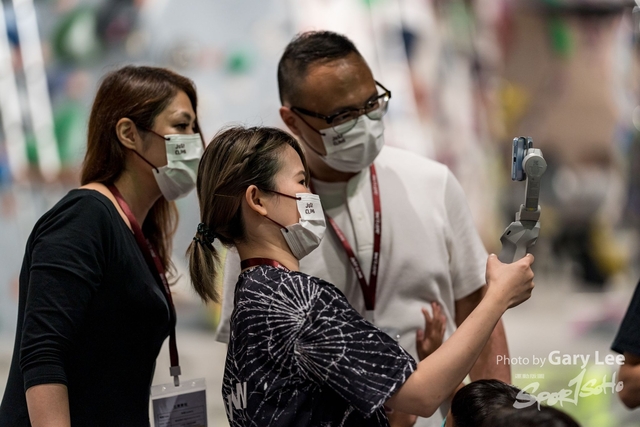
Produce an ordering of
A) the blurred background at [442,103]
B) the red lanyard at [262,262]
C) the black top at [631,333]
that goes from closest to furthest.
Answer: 1. the red lanyard at [262,262]
2. the black top at [631,333]
3. the blurred background at [442,103]

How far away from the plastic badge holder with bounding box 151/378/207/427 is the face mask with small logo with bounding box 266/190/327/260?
2.20 feet

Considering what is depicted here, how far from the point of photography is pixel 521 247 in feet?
5.30

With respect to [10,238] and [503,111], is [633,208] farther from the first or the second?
[10,238]

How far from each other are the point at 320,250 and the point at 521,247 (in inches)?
27.7

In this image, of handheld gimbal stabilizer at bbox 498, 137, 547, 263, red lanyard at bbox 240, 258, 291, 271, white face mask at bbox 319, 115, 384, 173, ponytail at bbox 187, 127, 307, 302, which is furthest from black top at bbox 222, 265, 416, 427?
white face mask at bbox 319, 115, 384, 173

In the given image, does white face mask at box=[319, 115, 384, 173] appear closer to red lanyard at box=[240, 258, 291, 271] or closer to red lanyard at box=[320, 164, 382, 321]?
red lanyard at box=[320, 164, 382, 321]

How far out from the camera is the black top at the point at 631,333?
1680 millimetres

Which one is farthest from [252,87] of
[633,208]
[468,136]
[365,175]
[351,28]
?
[633,208]

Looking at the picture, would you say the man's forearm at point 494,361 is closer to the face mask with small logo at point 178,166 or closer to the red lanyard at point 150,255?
the red lanyard at point 150,255

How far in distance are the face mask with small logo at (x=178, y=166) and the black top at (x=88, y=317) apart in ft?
0.74

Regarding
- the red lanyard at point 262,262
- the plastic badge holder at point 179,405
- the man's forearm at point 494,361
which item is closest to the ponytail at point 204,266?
the red lanyard at point 262,262

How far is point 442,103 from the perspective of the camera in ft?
15.8

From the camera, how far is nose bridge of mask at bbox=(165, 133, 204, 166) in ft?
7.06

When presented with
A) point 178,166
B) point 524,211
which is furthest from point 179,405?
point 524,211
